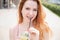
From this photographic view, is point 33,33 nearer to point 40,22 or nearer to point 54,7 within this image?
point 40,22

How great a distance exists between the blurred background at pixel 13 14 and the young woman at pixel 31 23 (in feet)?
0.11

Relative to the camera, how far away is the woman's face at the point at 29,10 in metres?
1.49

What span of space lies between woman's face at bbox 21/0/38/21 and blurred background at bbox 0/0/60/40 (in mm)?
62

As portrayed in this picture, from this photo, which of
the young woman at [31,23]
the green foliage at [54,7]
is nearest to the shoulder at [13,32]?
the young woman at [31,23]

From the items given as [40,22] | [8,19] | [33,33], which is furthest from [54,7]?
[8,19]

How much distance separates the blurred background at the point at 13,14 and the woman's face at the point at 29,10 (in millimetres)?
62

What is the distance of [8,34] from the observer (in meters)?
1.51

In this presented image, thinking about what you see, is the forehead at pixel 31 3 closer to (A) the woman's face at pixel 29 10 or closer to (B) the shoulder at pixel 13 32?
(A) the woman's face at pixel 29 10

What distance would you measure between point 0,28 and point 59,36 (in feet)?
→ 1.55

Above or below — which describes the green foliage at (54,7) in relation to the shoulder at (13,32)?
above

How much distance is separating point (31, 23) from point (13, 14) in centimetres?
16

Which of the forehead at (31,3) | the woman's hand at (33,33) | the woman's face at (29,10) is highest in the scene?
the forehead at (31,3)

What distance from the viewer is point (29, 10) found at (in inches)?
58.9

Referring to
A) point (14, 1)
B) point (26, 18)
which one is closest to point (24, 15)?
point (26, 18)
